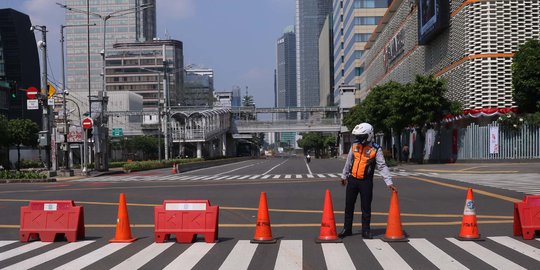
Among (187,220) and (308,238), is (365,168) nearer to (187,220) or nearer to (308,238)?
(308,238)

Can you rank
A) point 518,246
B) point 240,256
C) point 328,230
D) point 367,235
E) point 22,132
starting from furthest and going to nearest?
point 22,132 < point 367,235 < point 328,230 < point 518,246 < point 240,256

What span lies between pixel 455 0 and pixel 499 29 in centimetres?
532

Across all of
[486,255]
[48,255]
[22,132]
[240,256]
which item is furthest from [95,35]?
[486,255]

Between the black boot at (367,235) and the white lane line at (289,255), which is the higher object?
the black boot at (367,235)

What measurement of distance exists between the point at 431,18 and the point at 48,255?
4176 centimetres

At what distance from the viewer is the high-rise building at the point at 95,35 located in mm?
149375

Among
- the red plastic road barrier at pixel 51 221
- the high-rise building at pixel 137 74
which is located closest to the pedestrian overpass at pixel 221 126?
the high-rise building at pixel 137 74

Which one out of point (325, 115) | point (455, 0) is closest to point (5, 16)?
point (325, 115)

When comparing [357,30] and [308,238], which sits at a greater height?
[357,30]

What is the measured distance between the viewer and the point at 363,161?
9.95 m

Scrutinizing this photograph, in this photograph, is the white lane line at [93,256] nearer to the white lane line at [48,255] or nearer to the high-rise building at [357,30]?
the white lane line at [48,255]

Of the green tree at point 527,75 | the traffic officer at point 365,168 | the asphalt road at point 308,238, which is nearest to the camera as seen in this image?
the asphalt road at point 308,238

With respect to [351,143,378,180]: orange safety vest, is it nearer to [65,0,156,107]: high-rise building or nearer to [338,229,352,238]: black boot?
[338,229,352,238]: black boot

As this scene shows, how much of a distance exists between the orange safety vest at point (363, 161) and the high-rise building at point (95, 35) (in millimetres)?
142356
